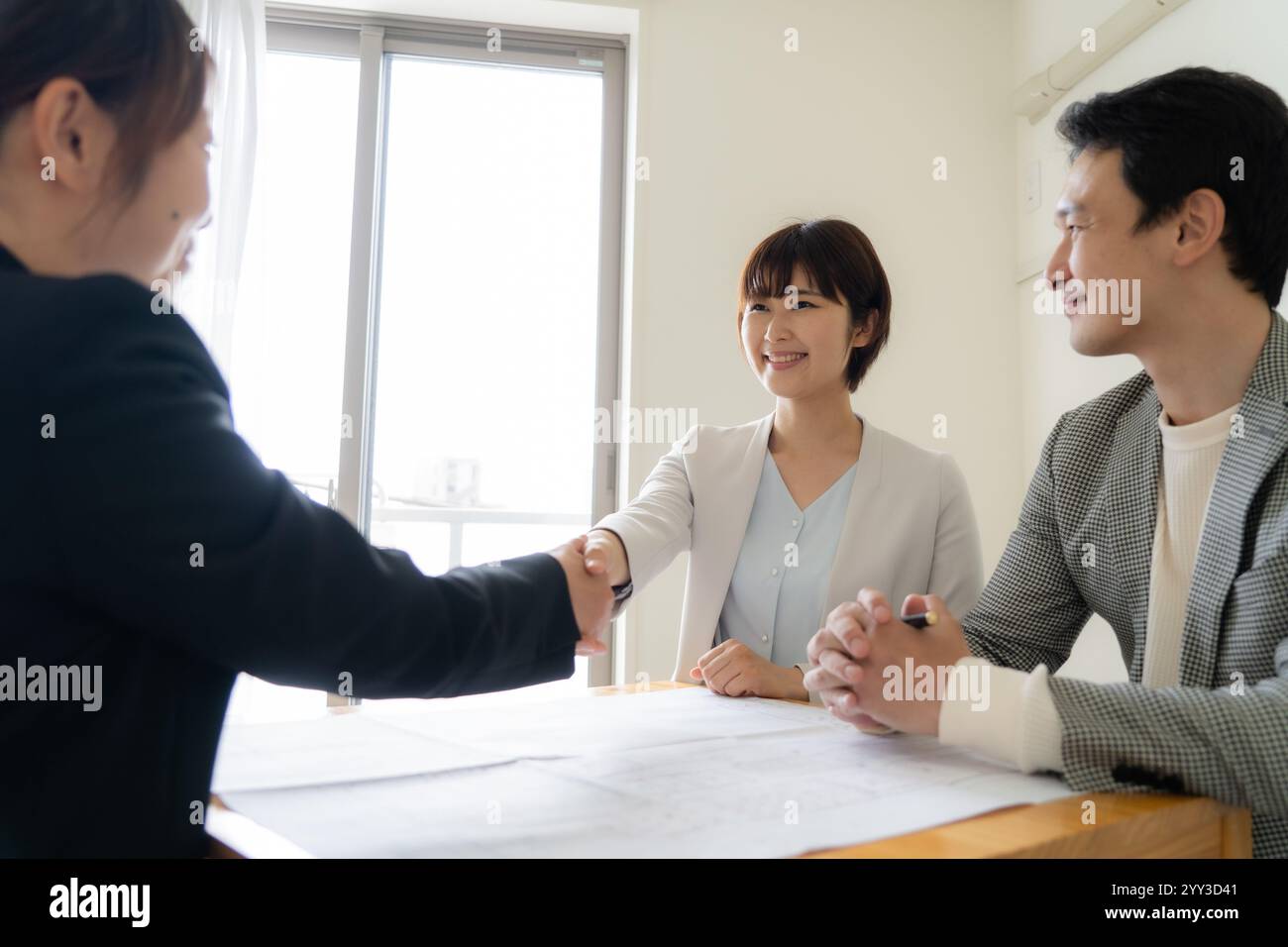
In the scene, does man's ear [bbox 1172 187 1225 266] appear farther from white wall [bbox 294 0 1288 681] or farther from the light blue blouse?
white wall [bbox 294 0 1288 681]

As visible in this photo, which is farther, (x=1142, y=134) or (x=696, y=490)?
(x=696, y=490)

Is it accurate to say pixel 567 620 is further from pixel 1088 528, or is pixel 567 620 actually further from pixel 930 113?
pixel 930 113

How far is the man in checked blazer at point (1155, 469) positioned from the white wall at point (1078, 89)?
3.30ft

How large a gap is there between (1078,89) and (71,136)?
2820 millimetres

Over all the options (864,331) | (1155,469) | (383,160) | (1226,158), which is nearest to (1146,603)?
(1155,469)

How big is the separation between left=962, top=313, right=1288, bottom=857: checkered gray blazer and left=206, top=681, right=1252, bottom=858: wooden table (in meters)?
0.02

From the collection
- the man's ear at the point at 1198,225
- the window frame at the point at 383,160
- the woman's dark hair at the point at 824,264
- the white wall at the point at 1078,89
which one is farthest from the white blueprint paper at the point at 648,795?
the window frame at the point at 383,160

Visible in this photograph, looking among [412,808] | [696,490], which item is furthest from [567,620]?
[696,490]

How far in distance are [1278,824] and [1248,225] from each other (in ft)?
2.34

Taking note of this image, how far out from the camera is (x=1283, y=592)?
36.3 inches

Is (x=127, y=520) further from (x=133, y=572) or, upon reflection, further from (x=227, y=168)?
(x=227, y=168)

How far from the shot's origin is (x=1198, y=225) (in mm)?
1177

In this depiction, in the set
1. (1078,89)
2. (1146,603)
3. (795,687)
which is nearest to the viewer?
(1146,603)

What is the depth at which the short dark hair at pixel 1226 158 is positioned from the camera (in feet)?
3.82
